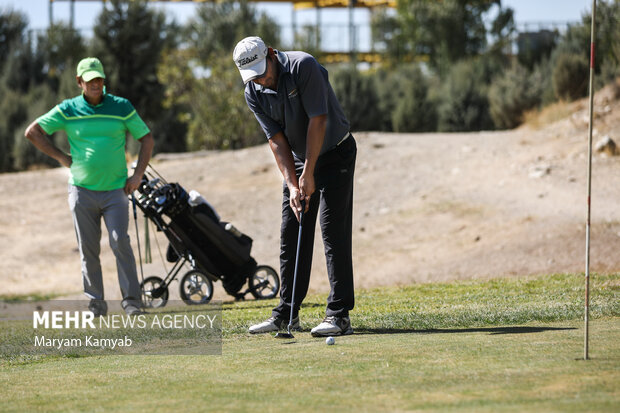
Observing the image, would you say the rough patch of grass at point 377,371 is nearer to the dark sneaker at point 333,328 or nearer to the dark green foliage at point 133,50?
the dark sneaker at point 333,328

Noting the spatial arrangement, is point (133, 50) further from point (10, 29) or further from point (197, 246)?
point (197, 246)

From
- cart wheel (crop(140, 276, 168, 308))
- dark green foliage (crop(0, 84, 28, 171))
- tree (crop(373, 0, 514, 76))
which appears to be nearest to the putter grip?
cart wheel (crop(140, 276, 168, 308))

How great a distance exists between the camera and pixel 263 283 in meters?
10.8

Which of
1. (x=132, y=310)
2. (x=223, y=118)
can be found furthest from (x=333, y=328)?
(x=223, y=118)

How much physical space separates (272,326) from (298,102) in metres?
1.58

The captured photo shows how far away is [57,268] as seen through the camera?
1689 cm

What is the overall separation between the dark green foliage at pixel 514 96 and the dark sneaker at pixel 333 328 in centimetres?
2163

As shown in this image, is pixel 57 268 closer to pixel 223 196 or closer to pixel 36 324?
pixel 223 196

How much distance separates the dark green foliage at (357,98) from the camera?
92.8 ft

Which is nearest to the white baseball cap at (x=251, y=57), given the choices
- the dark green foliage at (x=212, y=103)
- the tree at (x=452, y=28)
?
the dark green foliage at (x=212, y=103)

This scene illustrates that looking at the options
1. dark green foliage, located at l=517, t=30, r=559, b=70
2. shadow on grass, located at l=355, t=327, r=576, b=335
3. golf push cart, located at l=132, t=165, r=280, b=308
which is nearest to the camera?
shadow on grass, located at l=355, t=327, r=576, b=335

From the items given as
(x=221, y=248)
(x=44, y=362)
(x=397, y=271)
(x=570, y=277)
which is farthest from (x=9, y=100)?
(x=44, y=362)

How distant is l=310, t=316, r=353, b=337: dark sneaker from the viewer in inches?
243

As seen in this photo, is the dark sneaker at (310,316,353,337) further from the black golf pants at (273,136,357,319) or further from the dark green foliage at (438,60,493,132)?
the dark green foliage at (438,60,493,132)
